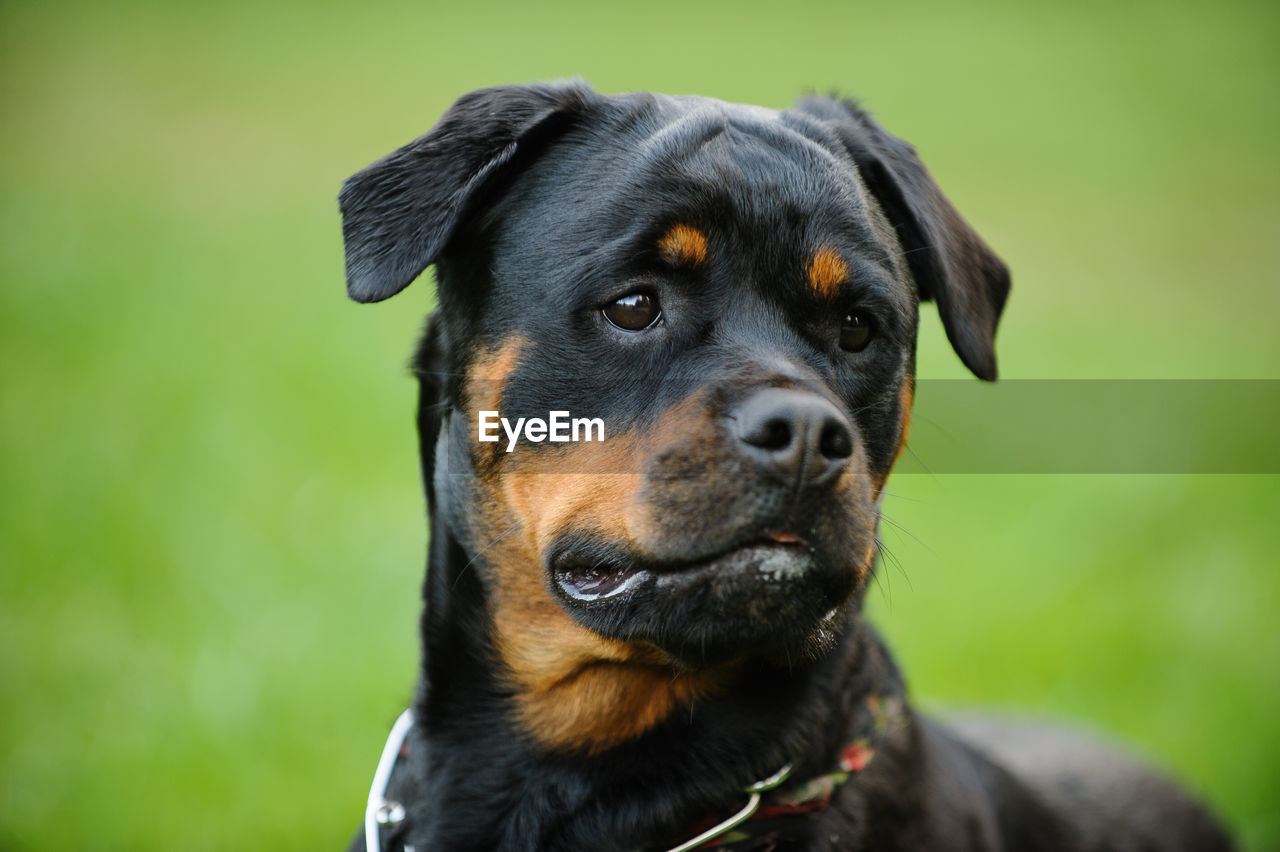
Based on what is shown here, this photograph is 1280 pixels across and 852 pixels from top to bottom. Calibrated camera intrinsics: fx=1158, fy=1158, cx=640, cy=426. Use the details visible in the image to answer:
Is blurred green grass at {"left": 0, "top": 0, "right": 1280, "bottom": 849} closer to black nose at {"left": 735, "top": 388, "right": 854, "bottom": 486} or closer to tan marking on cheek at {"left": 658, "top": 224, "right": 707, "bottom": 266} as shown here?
black nose at {"left": 735, "top": 388, "right": 854, "bottom": 486}

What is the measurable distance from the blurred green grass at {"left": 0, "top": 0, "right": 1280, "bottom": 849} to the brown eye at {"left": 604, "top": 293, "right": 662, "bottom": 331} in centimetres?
102

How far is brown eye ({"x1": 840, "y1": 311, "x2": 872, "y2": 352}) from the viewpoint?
2787 mm

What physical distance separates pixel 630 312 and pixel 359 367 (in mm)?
6801

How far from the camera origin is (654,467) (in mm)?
2379

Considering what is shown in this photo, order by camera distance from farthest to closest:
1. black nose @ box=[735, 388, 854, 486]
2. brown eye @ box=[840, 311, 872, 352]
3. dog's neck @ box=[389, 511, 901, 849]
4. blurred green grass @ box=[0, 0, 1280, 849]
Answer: blurred green grass @ box=[0, 0, 1280, 849] → brown eye @ box=[840, 311, 872, 352] → dog's neck @ box=[389, 511, 901, 849] → black nose @ box=[735, 388, 854, 486]

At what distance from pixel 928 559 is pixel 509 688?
16.2 feet

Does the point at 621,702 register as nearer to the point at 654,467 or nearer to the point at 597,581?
the point at 597,581

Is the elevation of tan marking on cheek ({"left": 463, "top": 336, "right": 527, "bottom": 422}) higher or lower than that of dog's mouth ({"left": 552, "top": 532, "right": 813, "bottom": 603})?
higher

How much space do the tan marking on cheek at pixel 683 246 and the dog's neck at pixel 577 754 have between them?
0.91m

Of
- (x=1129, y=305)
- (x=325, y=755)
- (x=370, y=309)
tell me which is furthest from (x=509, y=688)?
(x=1129, y=305)

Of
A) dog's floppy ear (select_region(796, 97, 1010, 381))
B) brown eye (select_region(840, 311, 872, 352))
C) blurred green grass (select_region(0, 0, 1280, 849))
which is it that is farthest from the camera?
blurred green grass (select_region(0, 0, 1280, 849))

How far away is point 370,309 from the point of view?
36.3 ft

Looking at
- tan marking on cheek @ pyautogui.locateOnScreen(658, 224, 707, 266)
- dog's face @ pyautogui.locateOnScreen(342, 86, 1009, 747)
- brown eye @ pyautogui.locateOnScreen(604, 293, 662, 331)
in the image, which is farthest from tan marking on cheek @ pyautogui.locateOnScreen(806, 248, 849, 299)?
brown eye @ pyautogui.locateOnScreen(604, 293, 662, 331)

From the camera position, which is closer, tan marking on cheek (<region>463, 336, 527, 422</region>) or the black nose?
the black nose
